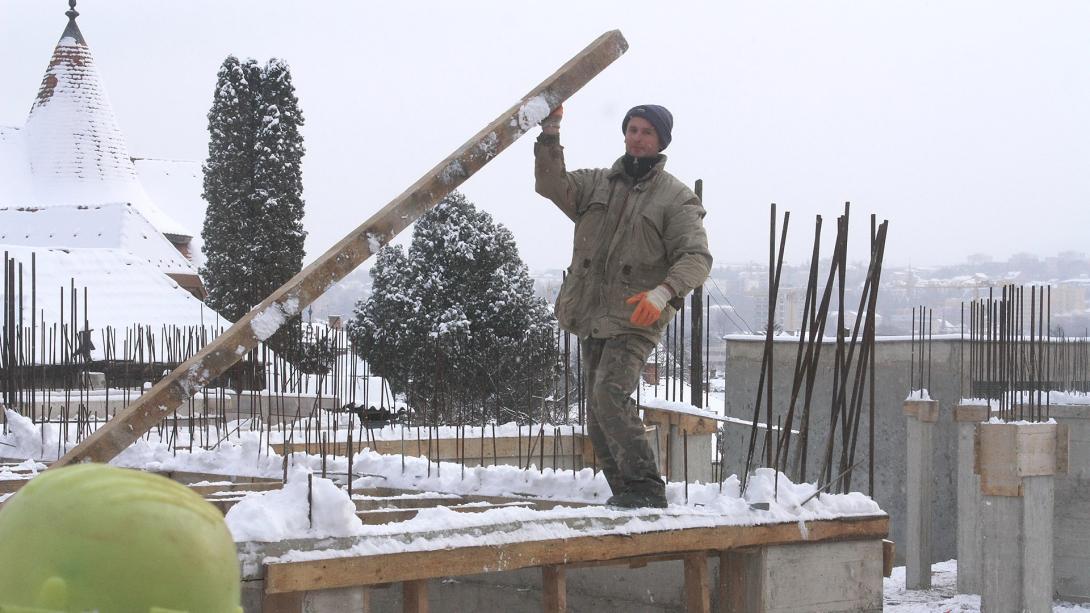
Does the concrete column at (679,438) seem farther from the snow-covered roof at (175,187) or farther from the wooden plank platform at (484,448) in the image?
the snow-covered roof at (175,187)

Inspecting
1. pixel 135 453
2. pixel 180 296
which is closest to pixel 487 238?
pixel 180 296

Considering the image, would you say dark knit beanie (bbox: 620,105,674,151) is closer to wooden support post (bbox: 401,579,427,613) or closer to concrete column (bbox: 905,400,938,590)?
wooden support post (bbox: 401,579,427,613)

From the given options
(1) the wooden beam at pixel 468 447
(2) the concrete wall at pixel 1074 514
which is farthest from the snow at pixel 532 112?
(2) the concrete wall at pixel 1074 514

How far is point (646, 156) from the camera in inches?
150

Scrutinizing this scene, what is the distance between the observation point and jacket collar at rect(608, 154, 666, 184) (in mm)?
3785

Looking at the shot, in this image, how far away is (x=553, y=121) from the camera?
12.1ft

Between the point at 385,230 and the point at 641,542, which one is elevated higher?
the point at 385,230

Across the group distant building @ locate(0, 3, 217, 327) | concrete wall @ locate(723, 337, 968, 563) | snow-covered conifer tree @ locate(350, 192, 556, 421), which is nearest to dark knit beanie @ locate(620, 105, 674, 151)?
concrete wall @ locate(723, 337, 968, 563)

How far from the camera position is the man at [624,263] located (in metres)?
3.63

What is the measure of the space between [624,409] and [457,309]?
624 inches

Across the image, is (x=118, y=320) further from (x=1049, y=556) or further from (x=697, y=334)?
(x=697, y=334)

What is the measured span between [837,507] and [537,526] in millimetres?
1163

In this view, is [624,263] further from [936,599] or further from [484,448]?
[936,599]

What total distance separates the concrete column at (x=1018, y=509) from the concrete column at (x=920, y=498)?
3115mm
